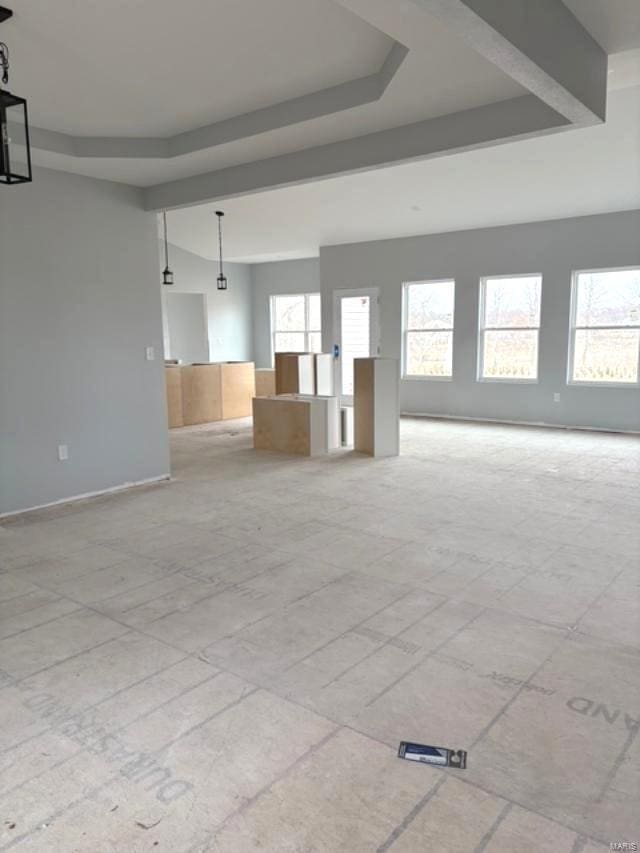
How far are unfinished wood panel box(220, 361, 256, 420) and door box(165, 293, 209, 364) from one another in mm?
1660

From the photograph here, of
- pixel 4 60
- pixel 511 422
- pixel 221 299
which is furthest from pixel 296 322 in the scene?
pixel 4 60

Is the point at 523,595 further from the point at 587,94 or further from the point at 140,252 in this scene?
the point at 140,252

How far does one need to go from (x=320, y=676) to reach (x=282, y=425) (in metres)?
4.66

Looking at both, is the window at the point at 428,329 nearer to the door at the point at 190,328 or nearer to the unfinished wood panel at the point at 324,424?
the unfinished wood panel at the point at 324,424

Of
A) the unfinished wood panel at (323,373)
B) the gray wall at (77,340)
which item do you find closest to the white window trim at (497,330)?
the unfinished wood panel at (323,373)

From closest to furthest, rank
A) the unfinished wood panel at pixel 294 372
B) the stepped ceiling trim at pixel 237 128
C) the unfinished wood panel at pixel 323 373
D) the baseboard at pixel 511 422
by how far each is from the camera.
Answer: the stepped ceiling trim at pixel 237 128, the baseboard at pixel 511 422, the unfinished wood panel at pixel 294 372, the unfinished wood panel at pixel 323 373

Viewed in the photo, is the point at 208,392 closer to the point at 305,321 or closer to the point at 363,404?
the point at 305,321

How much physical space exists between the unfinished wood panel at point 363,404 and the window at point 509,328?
9.28 feet

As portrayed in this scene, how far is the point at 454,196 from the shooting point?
6.97m

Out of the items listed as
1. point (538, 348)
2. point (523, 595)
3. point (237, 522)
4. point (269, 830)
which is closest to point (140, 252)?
point (237, 522)

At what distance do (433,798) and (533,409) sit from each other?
7.22 metres

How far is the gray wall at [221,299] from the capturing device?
10688 millimetres

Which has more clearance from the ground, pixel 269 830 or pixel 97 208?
pixel 97 208

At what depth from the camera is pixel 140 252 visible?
5383 millimetres
